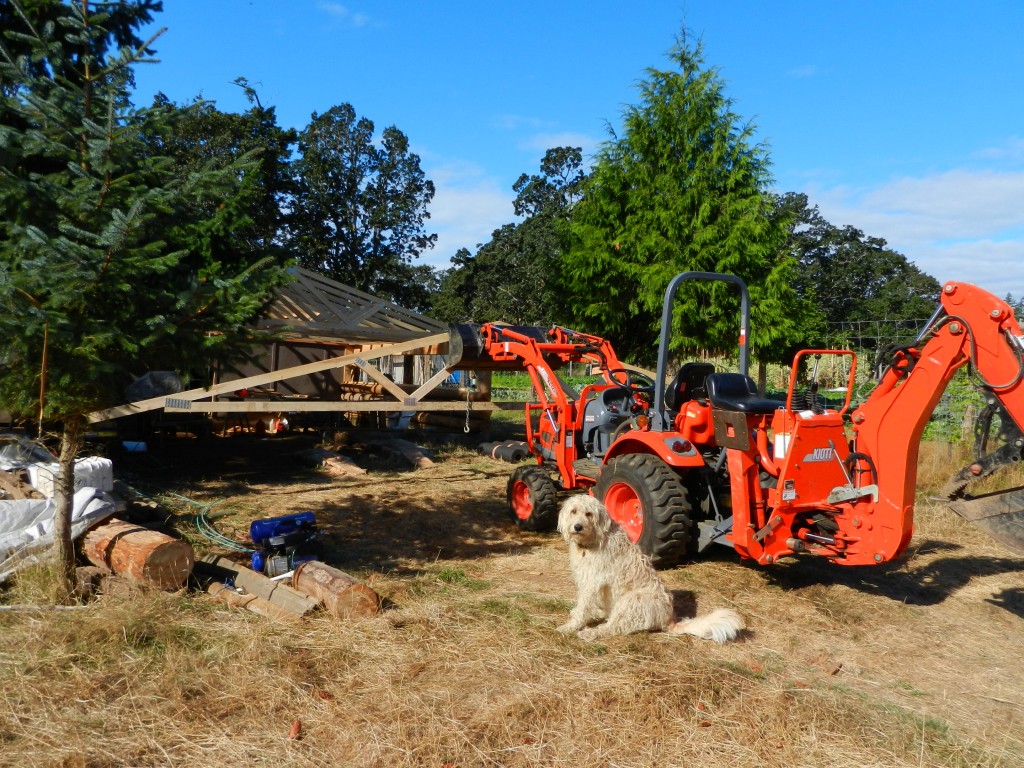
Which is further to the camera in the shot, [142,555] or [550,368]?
[550,368]

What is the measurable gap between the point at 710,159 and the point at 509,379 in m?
20.6

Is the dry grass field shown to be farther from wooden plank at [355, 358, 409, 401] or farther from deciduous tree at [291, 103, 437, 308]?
deciduous tree at [291, 103, 437, 308]

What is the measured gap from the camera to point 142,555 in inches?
212

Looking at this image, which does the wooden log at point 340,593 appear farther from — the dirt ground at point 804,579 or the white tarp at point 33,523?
the white tarp at point 33,523

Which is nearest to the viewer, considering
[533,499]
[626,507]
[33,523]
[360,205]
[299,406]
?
[33,523]

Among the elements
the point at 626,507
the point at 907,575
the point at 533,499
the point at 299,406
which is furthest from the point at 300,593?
the point at 907,575

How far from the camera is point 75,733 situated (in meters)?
3.56

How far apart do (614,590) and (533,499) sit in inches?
118

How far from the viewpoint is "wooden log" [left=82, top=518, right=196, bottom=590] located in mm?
5402

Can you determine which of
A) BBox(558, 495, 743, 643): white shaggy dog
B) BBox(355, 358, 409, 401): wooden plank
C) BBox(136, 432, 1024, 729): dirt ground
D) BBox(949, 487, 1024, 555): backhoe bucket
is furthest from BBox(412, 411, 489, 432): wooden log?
BBox(949, 487, 1024, 555): backhoe bucket

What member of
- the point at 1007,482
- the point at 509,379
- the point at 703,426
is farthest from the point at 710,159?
the point at 509,379

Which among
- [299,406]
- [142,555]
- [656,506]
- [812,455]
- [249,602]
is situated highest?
[299,406]

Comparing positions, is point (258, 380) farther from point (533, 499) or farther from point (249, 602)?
point (249, 602)

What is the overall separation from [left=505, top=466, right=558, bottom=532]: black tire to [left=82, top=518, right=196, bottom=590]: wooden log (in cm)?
355
